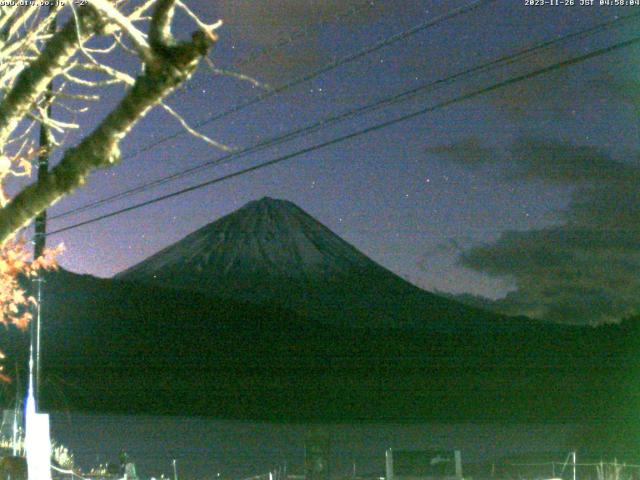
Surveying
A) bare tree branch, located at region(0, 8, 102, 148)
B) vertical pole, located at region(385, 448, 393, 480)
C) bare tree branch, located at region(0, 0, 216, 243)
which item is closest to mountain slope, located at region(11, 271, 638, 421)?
vertical pole, located at region(385, 448, 393, 480)

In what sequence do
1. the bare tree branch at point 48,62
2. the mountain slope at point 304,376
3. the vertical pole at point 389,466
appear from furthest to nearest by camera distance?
the mountain slope at point 304,376 → the vertical pole at point 389,466 → the bare tree branch at point 48,62

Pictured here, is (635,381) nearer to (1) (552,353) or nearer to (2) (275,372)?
(1) (552,353)

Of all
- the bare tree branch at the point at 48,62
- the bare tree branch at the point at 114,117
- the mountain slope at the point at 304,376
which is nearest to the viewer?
the bare tree branch at the point at 114,117

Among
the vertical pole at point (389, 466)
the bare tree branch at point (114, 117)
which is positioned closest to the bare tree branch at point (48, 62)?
the bare tree branch at point (114, 117)

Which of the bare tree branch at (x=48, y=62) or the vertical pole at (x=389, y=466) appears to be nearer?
the bare tree branch at (x=48, y=62)

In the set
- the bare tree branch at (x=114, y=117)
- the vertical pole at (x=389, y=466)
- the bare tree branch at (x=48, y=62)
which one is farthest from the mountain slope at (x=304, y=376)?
the bare tree branch at (x=114, y=117)

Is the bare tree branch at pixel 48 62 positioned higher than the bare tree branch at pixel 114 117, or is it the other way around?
the bare tree branch at pixel 48 62

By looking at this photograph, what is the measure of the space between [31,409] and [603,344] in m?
178

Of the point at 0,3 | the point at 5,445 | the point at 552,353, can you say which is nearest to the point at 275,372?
the point at 552,353

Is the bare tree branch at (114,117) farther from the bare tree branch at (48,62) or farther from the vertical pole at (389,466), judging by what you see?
the vertical pole at (389,466)

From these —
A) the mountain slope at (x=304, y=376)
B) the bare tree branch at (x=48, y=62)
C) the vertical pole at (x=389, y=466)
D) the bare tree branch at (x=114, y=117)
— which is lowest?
the vertical pole at (x=389, y=466)

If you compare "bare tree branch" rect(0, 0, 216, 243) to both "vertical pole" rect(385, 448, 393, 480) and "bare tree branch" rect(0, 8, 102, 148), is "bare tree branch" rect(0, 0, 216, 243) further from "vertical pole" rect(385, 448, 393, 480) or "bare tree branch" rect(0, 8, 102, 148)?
"vertical pole" rect(385, 448, 393, 480)

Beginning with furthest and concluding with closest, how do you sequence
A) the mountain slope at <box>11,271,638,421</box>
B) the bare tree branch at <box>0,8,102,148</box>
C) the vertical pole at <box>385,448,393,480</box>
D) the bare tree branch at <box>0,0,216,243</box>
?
1. the mountain slope at <box>11,271,638,421</box>
2. the vertical pole at <box>385,448,393,480</box>
3. the bare tree branch at <box>0,8,102,148</box>
4. the bare tree branch at <box>0,0,216,243</box>

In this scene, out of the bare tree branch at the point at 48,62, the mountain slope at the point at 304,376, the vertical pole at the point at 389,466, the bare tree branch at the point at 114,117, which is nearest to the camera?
the bare tree branch at the point at 114,117
